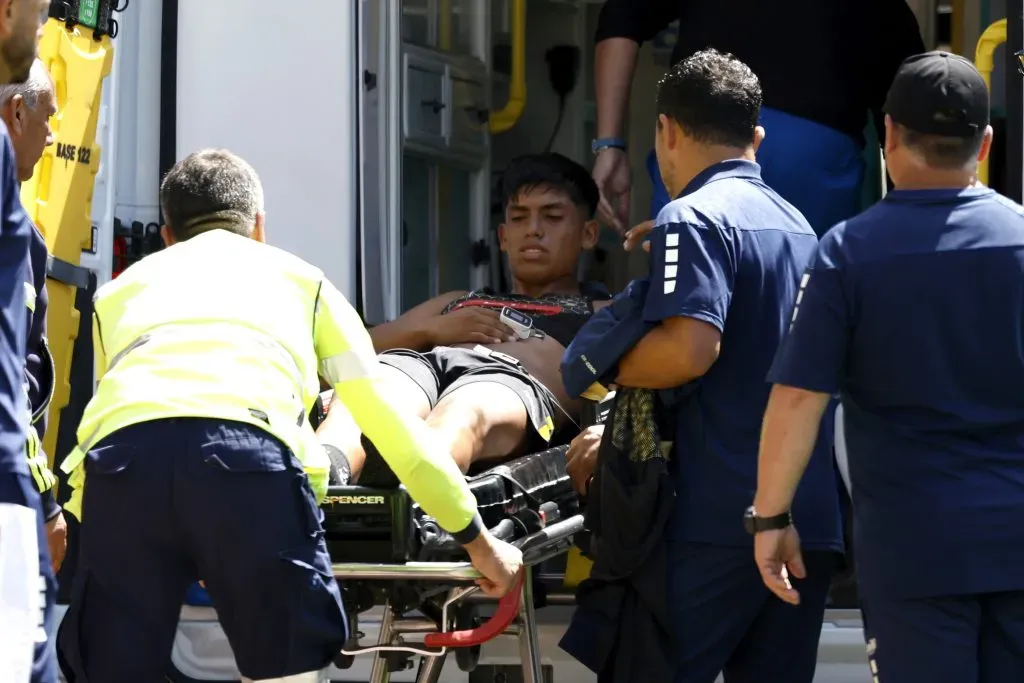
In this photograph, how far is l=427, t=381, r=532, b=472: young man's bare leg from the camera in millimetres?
3725

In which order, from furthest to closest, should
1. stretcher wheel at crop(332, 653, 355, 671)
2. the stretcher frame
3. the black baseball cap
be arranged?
stretcher wheel at crop(332, 653, 355, 671) < the stretcher frame < the black baseball cap

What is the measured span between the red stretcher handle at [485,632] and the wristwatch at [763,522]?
0.53 metres

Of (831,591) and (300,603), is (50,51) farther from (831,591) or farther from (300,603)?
(831,591)

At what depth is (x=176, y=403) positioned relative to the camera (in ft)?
8.91

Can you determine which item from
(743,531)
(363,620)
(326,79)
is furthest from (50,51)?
(743,531)

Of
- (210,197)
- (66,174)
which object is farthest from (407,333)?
(210,197)

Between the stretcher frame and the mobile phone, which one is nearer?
the stretcher frame

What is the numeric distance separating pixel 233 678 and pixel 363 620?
1.09ft

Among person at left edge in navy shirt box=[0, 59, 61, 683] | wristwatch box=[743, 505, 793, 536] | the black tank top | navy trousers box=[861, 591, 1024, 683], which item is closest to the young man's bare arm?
the black tank top

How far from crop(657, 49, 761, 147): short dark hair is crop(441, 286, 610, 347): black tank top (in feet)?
4.70

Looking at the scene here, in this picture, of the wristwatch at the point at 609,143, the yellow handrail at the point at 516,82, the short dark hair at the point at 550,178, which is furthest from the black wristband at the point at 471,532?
the yellow handrail at the point at 516,82

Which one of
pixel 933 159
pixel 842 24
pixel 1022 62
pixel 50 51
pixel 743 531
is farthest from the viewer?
pixel 842 24

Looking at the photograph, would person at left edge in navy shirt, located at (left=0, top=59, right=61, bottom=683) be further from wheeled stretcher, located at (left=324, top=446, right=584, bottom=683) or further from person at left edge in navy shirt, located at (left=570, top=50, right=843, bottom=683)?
person at left edge in navy shirt, located at (left=570, top=50, right=843, bottom=683)

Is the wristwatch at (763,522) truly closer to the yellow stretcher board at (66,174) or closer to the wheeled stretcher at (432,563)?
the wheeled stretcher at (432,563)
